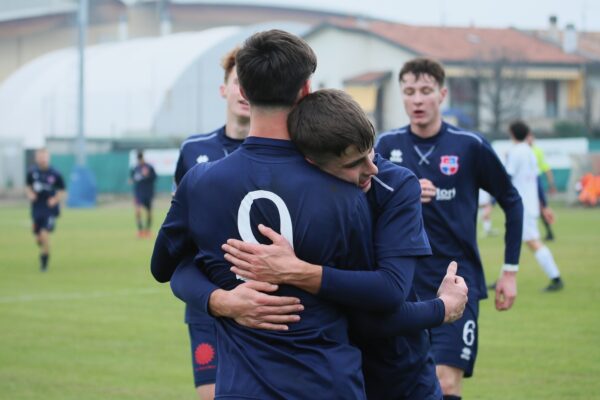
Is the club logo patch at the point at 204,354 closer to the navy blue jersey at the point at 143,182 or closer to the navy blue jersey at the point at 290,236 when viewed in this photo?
the navy blue jersey at the point at 290,236

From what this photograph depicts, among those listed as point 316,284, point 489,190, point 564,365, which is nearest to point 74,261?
point 564,365

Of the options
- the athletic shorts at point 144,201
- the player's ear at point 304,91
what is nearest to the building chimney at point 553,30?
the athletic shorts at point 144,201

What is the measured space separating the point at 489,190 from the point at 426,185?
52 centimetres

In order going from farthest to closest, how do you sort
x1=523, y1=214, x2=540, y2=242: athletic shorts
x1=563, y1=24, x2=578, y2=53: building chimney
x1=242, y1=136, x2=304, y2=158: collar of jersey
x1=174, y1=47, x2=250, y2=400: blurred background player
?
x1=563, y1=24, x2=578, y2=53: building chimney < x1=523, y1=214, x2=540, y2=242: athletic shorts < x1=174, y1=47, x2=250, y2=400: blurred background player < x1=242, y1=136, x2=304, y2=158: collar of jersey

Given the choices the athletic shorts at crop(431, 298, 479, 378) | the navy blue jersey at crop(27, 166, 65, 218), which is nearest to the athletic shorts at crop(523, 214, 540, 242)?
the athletic shorts at crop(431, 298, 479, 378)

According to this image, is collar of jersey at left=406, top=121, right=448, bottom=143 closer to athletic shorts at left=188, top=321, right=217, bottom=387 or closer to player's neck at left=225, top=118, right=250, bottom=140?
player's neck at left=225, top=118, right=250, bottom=140

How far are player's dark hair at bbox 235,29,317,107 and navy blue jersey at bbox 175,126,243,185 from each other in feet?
8.90

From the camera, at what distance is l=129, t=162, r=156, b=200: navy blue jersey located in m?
28.0

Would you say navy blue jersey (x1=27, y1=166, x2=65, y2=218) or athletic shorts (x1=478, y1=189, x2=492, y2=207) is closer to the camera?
navy blue jersey (x1=27, y1=166, x2=65, y2=218)

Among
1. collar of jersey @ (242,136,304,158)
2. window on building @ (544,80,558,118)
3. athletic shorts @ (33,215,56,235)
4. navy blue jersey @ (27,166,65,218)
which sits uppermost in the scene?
collar of jersey @ (242,136,304,158)

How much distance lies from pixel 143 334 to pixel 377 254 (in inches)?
329

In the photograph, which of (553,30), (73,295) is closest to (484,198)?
(73,295)

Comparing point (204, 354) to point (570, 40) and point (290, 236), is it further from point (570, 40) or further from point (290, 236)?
point (570, 40)

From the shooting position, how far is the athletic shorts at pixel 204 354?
226 inches
